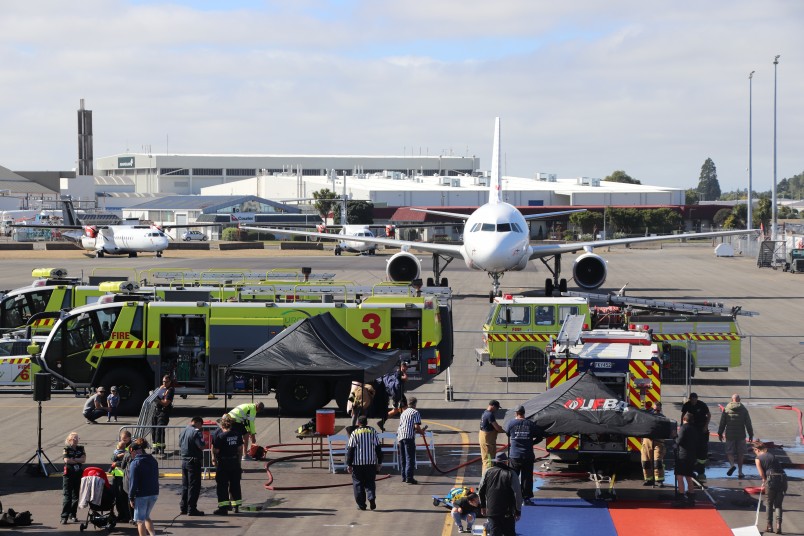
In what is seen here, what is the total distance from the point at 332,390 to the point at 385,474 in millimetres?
4959

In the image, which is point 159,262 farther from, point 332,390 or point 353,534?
point 353,534


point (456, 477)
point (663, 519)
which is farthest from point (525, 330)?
point (663, 519)

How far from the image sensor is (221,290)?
103 ft

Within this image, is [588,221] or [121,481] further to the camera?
[588,221]

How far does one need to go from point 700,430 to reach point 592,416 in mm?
2040

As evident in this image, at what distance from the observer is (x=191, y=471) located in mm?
16484

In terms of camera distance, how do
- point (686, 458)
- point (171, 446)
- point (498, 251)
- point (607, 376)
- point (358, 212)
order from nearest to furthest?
point (686, 458) < point (607, 376) < point (171, 446) < point (498, 251) < point (358, 212)

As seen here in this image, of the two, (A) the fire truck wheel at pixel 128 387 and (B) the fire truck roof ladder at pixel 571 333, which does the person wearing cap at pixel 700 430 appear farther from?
(A) the fire truck wheel at pixel 128 387

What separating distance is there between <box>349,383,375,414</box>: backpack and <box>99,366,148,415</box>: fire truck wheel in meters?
5.82

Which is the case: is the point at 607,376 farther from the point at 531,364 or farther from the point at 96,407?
the point at 96,407

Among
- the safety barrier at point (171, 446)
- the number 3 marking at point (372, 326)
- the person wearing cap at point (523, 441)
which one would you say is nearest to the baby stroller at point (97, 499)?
the safety barrier at point (171, 446)

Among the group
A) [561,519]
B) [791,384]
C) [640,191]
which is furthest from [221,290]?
[640,191]

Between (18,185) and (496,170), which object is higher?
(18,185)

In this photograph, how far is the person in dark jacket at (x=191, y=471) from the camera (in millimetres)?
16469
